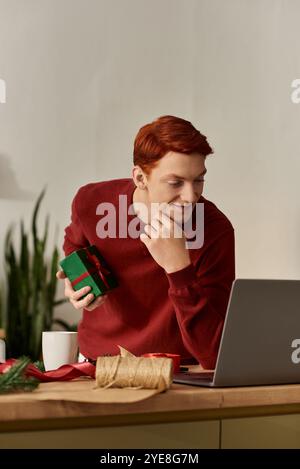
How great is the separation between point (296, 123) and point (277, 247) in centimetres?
53

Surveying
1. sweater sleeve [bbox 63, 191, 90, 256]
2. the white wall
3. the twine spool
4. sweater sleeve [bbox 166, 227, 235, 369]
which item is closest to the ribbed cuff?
sweater sleeve [bbox 166, 227, 235, 369]

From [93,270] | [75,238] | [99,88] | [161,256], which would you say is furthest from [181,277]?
[99,88]

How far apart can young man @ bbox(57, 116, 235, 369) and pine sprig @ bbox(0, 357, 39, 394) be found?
1.76 ft

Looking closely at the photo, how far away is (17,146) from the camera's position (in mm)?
3871

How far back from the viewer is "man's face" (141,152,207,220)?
192 cm

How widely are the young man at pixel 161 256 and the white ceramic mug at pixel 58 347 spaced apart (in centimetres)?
11

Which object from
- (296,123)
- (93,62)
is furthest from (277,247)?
(93,62)

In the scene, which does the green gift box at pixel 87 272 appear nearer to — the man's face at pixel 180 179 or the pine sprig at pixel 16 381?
the man's face at pixel 180 179

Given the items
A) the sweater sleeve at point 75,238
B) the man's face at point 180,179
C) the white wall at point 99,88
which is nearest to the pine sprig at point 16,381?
the man's face at point 180,179

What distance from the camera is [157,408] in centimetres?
122

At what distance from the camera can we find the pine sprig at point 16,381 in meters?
1.20

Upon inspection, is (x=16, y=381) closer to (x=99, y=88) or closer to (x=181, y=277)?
(x=181, y=277)

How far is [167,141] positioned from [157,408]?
2.95 ft

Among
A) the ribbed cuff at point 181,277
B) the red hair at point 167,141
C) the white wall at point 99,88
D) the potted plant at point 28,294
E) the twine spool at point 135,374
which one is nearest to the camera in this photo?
the twine spool at point 135,374
